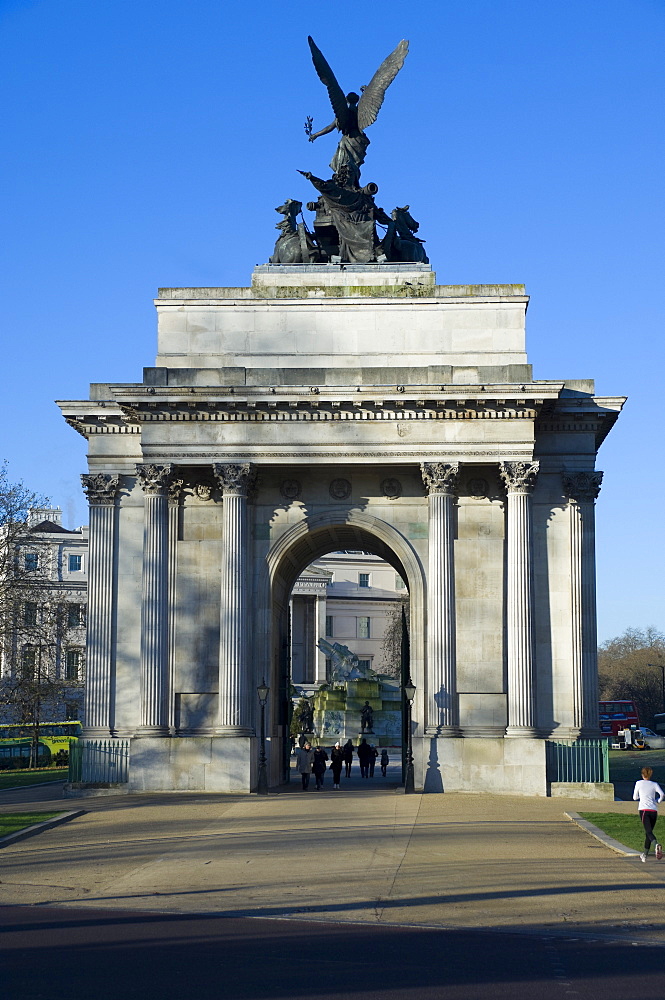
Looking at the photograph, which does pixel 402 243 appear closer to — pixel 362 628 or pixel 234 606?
pixel 234 606

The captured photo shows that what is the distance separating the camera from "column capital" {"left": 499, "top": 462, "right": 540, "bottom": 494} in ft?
131

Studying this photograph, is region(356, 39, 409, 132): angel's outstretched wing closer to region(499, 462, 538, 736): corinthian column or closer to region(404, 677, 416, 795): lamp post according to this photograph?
region(499, 462, 538, 736): corinthian column

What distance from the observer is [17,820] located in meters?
30.7

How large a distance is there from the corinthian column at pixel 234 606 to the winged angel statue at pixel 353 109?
1227 cm

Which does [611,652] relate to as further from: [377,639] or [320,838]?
[320,838]

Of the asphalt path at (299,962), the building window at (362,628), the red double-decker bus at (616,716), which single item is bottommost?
the red double-decker bus at (616,716)

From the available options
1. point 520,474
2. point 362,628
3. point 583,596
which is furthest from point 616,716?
point 520,474

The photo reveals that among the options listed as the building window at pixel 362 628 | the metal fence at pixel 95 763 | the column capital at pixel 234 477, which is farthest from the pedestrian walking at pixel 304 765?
the building window at pixel 362 628

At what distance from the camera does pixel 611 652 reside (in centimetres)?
19125

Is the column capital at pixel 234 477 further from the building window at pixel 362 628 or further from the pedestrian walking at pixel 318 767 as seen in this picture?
the building window at pixel 362 628

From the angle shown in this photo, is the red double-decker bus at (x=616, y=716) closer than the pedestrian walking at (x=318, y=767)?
No

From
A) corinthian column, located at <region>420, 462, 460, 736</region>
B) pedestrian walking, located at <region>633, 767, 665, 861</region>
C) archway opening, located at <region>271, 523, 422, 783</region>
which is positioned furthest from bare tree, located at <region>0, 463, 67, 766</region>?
pedestrian walking, located at <region>633, 767, 665, 861</region>

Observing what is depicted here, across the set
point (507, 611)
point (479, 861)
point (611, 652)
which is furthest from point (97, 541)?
point (611, 652)

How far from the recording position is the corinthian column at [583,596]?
41.2 meters
